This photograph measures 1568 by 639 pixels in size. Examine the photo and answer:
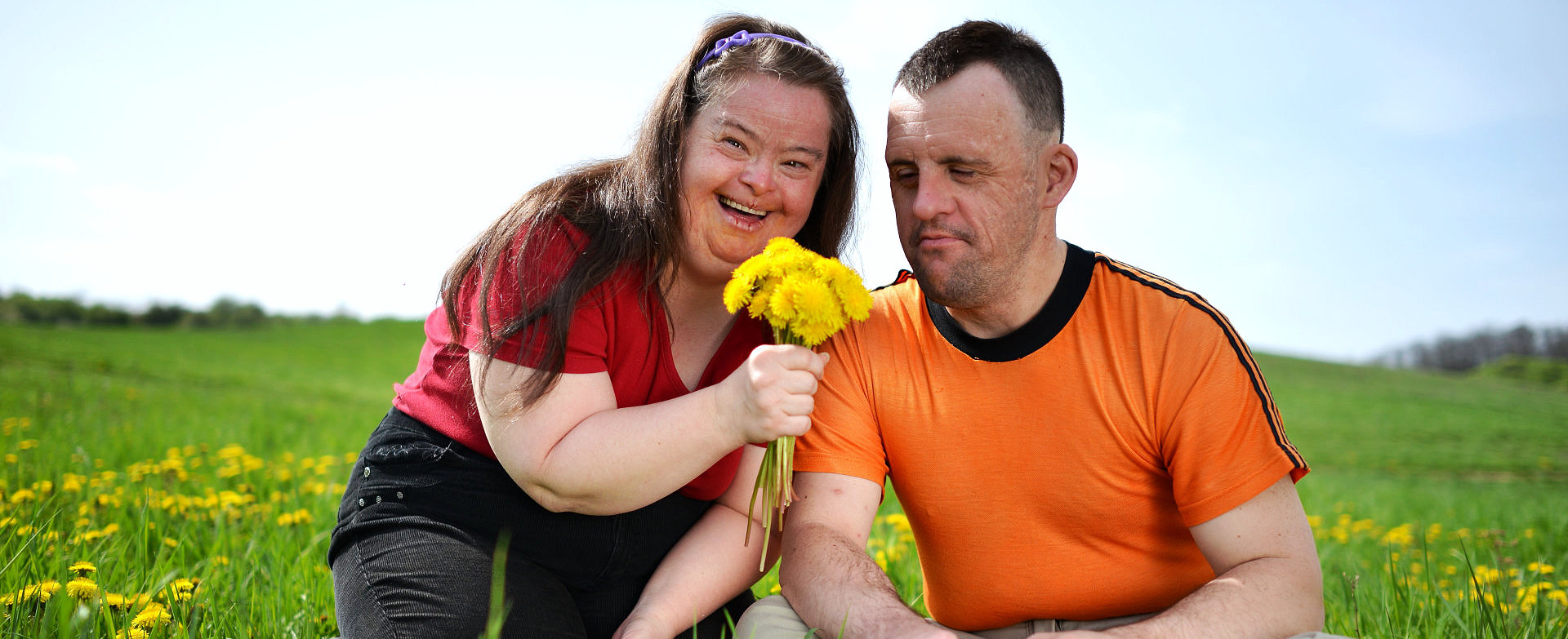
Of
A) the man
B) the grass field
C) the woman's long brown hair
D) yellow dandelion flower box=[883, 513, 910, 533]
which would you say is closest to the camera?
the woman's long brown hair

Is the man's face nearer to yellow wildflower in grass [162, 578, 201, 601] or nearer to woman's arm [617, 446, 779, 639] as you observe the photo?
woman's arm [617, 446, 779, 639]

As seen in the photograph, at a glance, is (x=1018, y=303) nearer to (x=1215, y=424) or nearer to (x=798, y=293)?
(x=1215, y=424)

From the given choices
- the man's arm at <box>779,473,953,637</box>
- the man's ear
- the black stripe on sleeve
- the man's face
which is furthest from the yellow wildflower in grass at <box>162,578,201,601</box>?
the black stripe on sleeve

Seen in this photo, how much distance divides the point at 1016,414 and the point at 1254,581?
71 cm

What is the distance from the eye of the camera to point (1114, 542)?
2.44 meters

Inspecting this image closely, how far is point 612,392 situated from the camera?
230 centimetres

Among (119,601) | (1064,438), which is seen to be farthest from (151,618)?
(1064,438)

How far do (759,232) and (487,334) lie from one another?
79 centimetres

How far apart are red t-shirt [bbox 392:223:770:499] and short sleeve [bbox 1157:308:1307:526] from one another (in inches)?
46.7

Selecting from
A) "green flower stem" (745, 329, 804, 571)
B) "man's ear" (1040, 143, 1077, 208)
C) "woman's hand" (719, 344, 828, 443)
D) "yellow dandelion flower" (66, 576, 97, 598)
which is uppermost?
"man's ear" (1040, 143, 1077, 208)

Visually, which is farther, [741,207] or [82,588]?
[741,207]

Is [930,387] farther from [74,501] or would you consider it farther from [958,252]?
[74,501]

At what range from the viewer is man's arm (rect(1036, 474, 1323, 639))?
207 cm

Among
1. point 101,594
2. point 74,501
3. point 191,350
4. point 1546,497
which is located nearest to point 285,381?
point 191,350
